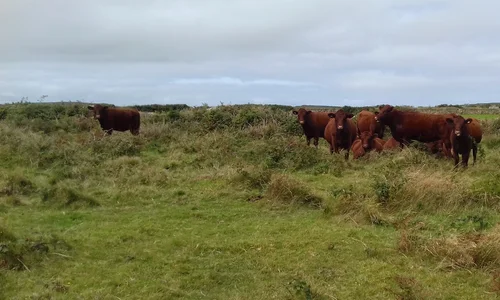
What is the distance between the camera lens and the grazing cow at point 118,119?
23641 mm

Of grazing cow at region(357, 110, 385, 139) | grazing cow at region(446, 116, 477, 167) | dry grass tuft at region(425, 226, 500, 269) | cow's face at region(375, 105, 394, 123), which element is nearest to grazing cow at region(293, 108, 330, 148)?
grazing cow at region(357, 110, 385, 139)

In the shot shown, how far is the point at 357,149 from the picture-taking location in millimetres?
16844

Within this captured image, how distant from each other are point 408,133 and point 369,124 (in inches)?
113

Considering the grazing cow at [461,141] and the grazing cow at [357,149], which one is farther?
the grazing cow at [357,149]

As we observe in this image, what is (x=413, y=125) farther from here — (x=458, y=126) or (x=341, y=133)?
(x=458, y=126)

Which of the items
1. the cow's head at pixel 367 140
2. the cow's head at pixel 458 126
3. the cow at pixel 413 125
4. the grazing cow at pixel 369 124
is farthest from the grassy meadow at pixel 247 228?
the grazing cow at pixel 369 124

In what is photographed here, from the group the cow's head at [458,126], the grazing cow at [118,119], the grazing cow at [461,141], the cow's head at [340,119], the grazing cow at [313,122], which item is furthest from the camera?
the grazing cow at [118,119]

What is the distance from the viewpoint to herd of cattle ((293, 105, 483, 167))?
14.9 meters

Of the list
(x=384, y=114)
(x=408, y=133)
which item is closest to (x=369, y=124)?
(x=384, y=114)

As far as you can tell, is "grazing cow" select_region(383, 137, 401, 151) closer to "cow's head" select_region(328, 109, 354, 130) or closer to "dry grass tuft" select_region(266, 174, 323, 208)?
"cow's head" select_region(328, 109, 354, 130)

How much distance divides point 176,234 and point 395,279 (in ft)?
11.9

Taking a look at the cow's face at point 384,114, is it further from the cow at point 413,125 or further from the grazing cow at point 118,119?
the grazing cow at point 118,119

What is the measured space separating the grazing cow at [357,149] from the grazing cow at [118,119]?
10369mm

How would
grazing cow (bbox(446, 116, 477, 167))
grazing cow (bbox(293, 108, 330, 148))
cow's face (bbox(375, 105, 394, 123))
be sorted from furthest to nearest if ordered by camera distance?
1. grazing cow (bbox(293, 108, 330, 148))
2. cow's face (bbox(375, 105, 394, 123))
3. grazing cow (bbox(446, 116, 477, 167))
